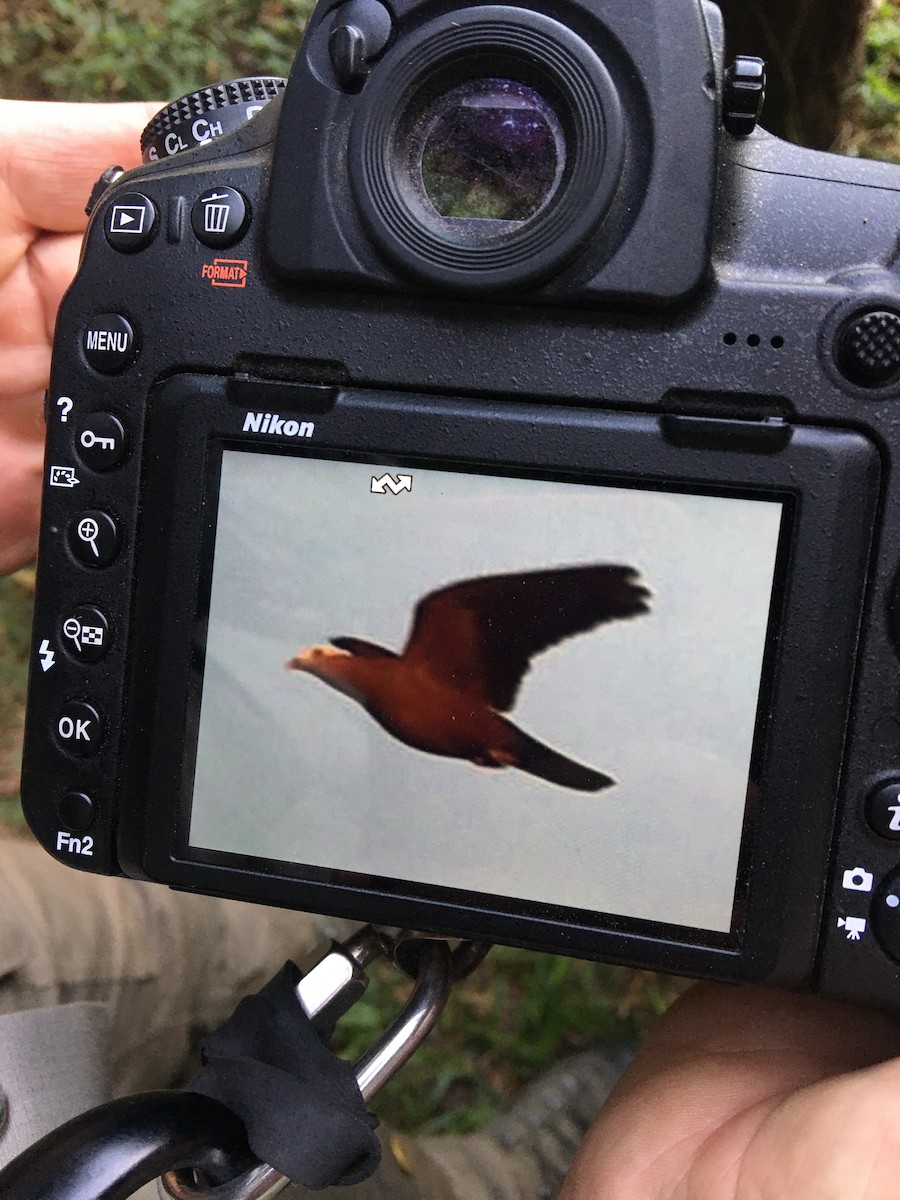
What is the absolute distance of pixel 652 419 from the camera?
56 cm

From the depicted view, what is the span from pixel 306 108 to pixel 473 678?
334 millimetres

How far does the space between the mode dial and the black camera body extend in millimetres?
51

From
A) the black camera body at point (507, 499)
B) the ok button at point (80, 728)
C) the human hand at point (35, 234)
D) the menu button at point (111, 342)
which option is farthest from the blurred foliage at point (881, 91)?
the ok button at point (80, 728)

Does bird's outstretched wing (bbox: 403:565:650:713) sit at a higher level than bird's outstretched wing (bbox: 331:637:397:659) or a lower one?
higher

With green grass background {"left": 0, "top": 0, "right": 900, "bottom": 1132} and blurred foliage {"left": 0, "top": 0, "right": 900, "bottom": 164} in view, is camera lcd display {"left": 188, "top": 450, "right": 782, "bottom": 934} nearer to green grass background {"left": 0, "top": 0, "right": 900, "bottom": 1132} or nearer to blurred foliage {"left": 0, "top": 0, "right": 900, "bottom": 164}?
green grass background {"left": 0, "top": 0, "right": 900, "bottom": 1132}

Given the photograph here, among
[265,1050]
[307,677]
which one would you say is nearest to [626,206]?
[307,677]

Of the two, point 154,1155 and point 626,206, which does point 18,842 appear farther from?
point 626,206

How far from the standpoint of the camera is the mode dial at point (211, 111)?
653 millimetres

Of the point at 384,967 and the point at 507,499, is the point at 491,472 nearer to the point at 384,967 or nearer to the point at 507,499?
the point at 507,499

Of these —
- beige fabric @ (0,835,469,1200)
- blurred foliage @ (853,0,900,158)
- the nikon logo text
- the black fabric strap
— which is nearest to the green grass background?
blurred foliage @ (853,0,900,158)

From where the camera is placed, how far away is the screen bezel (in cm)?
55

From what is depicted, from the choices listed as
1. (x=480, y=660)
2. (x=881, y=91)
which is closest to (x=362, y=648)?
(x=480, y=660)

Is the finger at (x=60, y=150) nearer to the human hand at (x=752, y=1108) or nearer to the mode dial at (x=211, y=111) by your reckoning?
the mode dial at (x=211, y=111)

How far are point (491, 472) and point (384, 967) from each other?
0.75 metres
